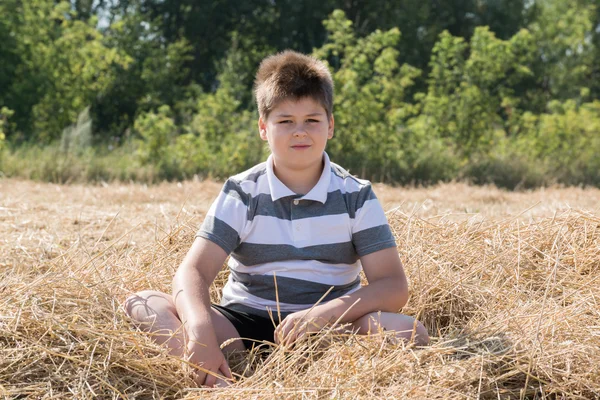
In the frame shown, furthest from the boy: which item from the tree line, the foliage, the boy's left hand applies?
the foliage

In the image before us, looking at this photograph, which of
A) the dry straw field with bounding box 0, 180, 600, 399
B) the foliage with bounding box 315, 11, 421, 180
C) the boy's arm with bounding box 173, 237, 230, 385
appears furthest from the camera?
the foliage with bounding box 315, 11, 421, 180

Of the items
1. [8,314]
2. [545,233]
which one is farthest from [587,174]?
[8,314]

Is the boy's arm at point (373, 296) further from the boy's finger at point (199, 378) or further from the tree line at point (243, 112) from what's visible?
the tree line at point (243, 112)

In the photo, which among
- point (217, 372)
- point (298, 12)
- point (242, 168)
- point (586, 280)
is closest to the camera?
point (217, 372)

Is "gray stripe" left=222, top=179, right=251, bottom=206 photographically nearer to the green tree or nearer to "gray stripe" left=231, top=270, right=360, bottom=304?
"gray stripe" left=231, top=270, right=360, bottom=304

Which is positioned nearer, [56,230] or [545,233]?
[545,233]

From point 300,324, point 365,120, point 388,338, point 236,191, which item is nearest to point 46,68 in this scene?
point 365,120

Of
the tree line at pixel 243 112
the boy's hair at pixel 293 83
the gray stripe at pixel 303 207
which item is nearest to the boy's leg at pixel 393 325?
the gray stripe at pixel 303 207

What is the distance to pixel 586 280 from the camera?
3.17 meters

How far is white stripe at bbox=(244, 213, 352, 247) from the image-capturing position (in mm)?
2609

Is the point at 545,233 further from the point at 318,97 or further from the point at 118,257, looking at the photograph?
the point at 118,257

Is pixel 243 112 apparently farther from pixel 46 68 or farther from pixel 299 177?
pixel 299 177

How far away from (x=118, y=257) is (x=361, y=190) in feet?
4.59

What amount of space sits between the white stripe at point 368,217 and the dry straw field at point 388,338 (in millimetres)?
395
